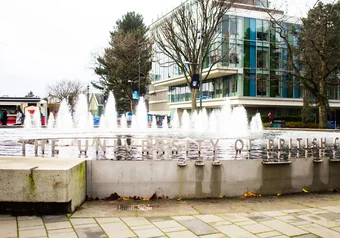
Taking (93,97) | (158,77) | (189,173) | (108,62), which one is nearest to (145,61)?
(108,62)

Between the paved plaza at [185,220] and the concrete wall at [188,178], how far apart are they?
0.26 meters

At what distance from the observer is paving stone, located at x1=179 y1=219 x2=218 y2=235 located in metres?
4.85

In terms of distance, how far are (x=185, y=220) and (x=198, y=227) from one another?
13.8 inches

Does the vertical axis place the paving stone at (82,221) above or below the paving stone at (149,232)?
above

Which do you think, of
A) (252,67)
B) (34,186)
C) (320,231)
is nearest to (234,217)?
(320,231)

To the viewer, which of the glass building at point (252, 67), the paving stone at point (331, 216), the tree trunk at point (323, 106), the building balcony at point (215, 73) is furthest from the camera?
the glass building at point (252, 67)

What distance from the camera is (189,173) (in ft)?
22.7

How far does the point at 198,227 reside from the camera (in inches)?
198

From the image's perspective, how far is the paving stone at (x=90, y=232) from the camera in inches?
181

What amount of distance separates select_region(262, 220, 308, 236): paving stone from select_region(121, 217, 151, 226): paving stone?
5.72 ft

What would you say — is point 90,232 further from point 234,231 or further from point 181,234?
point 234,231

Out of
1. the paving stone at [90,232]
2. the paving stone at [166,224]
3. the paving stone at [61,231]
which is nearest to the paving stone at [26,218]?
the paving stone at [61,231]

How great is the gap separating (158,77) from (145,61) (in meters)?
14.0

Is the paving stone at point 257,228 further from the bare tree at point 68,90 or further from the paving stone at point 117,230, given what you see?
the bare tree at point 68,90
